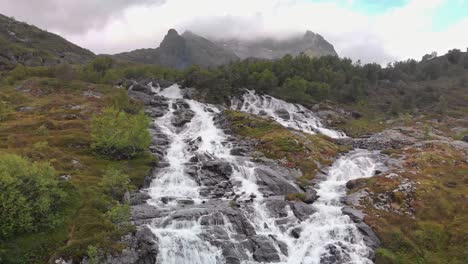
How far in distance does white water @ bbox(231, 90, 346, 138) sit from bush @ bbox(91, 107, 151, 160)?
52.2 meters

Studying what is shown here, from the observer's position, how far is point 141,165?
62688 mm

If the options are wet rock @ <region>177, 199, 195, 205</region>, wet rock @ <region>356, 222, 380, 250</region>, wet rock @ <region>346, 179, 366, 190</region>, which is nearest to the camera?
wet rock @ <region>356, 222, 380, 250</region>

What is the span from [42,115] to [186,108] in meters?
37.4

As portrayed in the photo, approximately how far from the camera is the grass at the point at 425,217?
43.1 meters

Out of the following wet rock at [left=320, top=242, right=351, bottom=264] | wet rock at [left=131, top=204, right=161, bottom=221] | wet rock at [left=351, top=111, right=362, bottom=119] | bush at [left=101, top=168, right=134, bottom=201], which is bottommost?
wet rock at [left=320, top=242, right=351, bottom=264]

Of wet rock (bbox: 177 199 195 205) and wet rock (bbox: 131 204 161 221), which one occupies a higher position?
wet rock (bbox: 131 204 161 221)

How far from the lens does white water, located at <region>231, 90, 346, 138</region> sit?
110 meters

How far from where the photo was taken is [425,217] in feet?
165

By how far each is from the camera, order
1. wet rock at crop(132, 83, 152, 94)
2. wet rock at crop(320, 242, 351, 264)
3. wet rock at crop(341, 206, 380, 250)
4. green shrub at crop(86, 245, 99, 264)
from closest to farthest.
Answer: green shrub at crop(86, 245, 99, 264) → wet rock at crop(320, 242, 351, 264) → wet rock at crop(341, 206, 380, 250) → wet rock at crop(132, 83, 152, 94)

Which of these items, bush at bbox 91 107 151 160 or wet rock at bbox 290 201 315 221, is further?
bush at bbox 91 107 151 160

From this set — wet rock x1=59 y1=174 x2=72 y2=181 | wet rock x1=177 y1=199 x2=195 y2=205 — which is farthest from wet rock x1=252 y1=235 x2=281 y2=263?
wet rock x1=59 y1=174 x2=72 y2=181

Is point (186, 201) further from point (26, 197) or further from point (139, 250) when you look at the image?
point (26, 197)

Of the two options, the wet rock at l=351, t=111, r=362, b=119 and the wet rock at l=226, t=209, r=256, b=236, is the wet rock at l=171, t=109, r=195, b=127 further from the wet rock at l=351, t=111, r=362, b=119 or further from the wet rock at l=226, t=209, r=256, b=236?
the wet rock at l=351, t=111, r=362, b=119

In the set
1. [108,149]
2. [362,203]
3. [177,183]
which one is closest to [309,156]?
[362,203]
